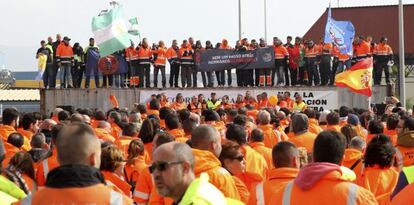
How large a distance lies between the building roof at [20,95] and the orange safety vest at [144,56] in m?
32.8

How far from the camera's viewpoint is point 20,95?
6372 cm

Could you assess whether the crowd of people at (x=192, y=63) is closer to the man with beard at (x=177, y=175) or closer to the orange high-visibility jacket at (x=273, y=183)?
the orange high-visibility jacket at (x=273, y=183)

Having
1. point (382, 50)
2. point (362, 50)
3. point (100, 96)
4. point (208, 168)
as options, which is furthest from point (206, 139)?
point (100, 96)

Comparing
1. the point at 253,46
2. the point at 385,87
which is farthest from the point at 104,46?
the point at 385,87

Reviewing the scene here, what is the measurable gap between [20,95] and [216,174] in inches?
2316

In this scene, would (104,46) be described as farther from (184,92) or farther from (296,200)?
(296,200)

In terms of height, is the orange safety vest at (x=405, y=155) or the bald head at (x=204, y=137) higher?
the bald head at (x=204, y=137)

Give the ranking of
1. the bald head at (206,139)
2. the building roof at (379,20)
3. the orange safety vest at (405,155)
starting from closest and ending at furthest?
the bald head at (206,139), the orange safety vest at (405,155), the building roof at (379,20)

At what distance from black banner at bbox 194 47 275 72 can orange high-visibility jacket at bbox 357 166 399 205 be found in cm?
2021

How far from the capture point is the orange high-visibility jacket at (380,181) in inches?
301

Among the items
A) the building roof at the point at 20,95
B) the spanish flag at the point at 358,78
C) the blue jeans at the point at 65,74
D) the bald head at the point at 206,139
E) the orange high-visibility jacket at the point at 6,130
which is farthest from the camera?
the building roof at the point at 20,95

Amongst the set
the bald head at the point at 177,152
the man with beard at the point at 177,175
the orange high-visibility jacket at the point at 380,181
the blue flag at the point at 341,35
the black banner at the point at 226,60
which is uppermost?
the blue flag at the point at 341,35

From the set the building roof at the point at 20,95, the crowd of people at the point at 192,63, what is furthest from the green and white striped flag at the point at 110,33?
the building roof at the point at 20,95

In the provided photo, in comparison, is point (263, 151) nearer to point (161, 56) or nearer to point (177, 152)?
point (177, 152)
